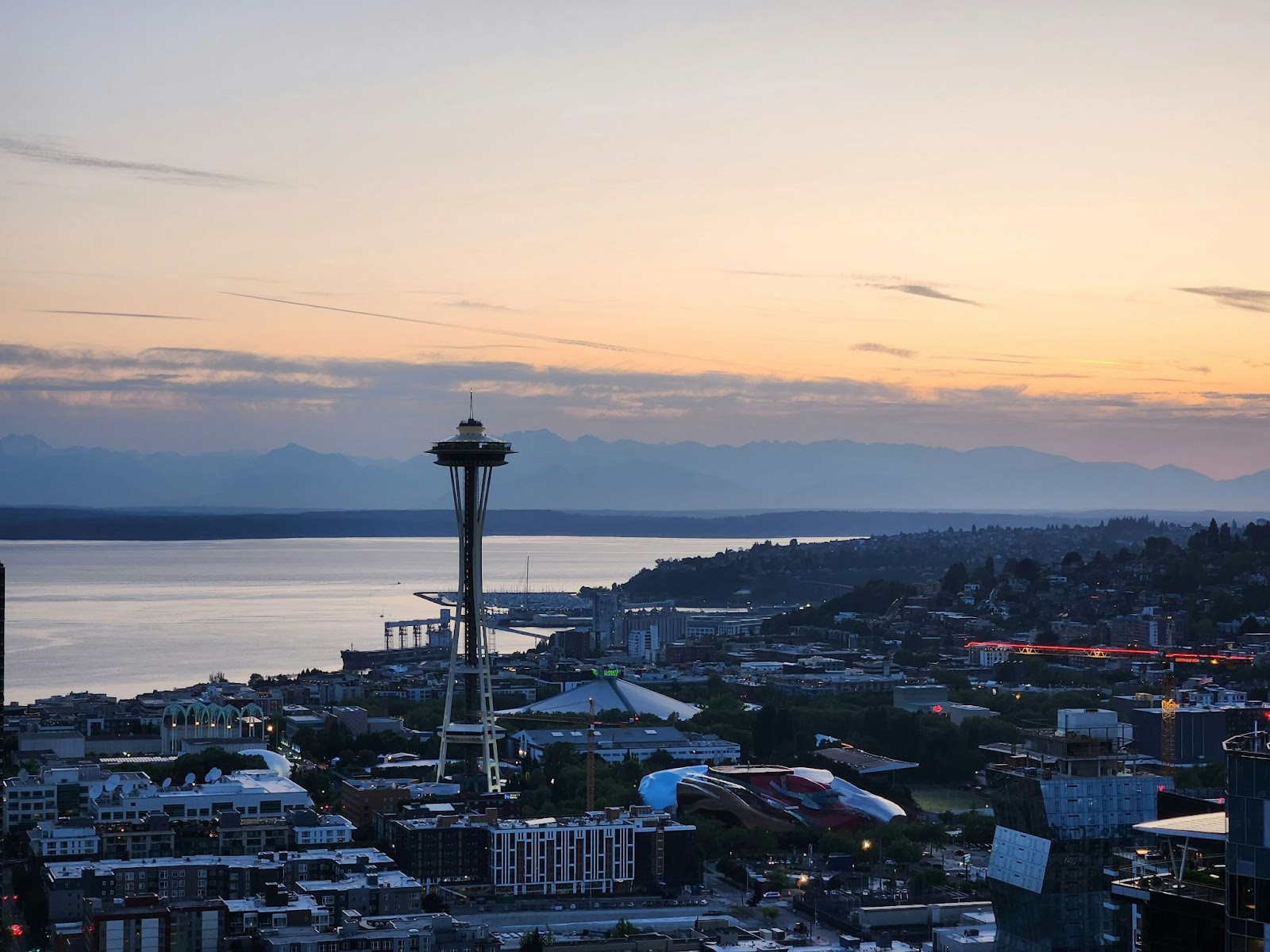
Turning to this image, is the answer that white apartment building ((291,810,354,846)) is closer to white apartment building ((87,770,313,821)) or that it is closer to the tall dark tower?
white apartment building ((87,770,313,821))

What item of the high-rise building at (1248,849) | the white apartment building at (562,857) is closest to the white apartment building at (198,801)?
the white apartment building at (562,857)

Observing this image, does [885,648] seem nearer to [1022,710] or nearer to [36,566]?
[1022,710]

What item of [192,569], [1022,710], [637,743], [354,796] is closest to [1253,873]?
[354,796]

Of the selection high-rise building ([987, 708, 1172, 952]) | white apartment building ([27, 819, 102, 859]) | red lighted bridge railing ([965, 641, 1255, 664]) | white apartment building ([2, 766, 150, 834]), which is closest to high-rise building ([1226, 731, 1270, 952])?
high-rise building ([987, 708, 1172, 952])

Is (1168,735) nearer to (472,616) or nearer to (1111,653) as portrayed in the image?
(472,616)

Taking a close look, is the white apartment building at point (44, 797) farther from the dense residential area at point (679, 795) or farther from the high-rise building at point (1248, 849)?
the high-rise building at point (1248, 849)
